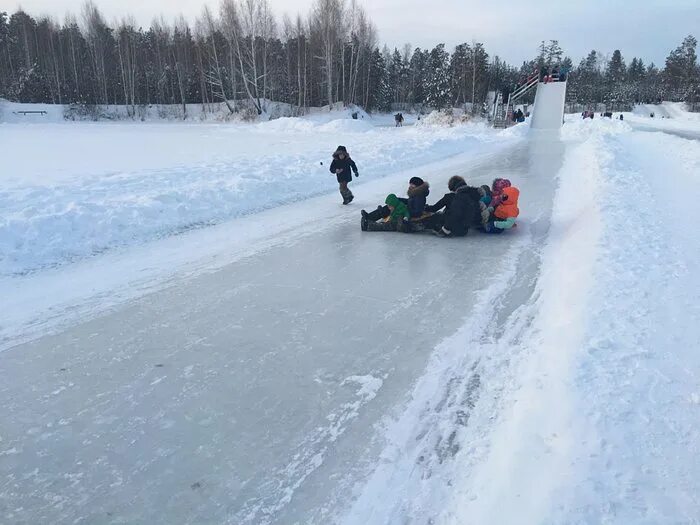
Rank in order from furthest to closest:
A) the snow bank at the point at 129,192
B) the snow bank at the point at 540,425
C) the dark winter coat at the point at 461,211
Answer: the dark winter coat at the point at 461,211, the snow bank at the point at 129,192, the snow bank at the point at 540,425

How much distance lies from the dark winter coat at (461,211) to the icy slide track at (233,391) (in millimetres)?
1339

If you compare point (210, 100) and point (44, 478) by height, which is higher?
point (210, 100)

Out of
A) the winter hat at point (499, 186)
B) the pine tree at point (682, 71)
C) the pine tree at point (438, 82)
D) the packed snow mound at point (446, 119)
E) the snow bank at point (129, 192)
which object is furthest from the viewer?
the pine tree at point (682, 71)

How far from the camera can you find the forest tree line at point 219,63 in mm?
49688

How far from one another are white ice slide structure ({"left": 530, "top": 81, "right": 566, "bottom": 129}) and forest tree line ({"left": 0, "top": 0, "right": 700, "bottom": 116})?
1732 cm

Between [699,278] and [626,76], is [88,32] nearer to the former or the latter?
[699,278]

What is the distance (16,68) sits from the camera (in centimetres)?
6278

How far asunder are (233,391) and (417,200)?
188 inches

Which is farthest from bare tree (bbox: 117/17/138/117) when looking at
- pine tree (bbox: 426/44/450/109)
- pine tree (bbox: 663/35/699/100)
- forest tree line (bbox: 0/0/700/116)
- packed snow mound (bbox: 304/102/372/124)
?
pine tree (bbox: 663/35/699/100)

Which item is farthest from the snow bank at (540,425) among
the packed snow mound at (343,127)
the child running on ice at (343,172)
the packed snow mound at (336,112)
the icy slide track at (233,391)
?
the packed snow mound at (336,112)

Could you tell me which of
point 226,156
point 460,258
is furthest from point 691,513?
point 226,156

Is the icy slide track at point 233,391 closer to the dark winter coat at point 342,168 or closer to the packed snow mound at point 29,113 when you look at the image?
the dark winter coat at point 342,168

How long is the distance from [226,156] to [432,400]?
14.9 m

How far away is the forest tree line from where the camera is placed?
163 feet
